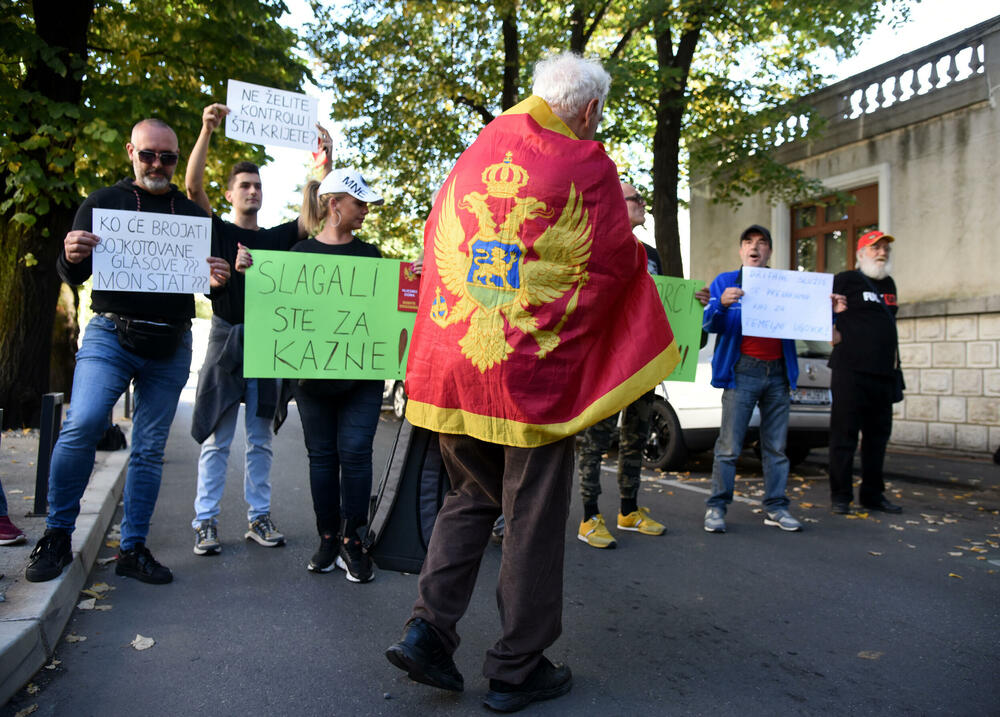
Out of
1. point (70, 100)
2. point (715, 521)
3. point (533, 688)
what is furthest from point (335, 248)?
point (70, 100)

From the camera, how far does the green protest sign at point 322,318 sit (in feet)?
13.5

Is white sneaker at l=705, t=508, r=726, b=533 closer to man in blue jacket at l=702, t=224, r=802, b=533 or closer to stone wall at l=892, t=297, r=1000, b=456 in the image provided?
man in blue jacket at l=702, t=224, r=802, b=533

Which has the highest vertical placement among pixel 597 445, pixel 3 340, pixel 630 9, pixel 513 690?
pixel 630 9

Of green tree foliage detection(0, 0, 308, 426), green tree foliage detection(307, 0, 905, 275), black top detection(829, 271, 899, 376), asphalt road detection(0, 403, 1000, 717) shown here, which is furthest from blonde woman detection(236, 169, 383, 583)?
green tree foliage detection(307, 0, 905, 275)

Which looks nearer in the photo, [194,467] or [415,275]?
[415,275]

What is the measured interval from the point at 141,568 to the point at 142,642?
880mm

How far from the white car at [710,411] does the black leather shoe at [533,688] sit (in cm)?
611

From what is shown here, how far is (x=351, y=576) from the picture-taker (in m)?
4.20

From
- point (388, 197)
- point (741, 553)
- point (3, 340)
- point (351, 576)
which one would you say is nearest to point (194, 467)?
point (3, 340)

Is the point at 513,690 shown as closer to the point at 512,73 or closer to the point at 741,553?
the point at 741,553

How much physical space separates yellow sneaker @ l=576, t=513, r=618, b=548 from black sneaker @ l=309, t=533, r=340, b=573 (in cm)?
160

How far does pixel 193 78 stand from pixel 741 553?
895 cm

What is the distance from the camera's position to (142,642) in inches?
130

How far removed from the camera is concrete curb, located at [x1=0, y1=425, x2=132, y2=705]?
2.79 m
